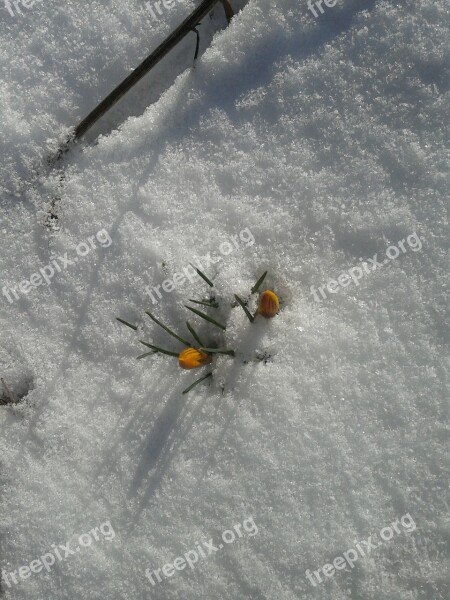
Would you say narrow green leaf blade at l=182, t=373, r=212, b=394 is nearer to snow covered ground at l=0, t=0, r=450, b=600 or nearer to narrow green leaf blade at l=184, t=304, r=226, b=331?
snow covered ground at l=0, t=0, r=450, b=600

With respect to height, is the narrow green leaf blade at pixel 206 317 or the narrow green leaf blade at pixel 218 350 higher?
the narrow green leaf blade at pixel 206 317

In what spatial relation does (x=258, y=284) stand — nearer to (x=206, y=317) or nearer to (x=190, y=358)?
(x=206, y=317)

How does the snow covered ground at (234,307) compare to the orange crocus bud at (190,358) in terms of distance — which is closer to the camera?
the orange crocus bud at (190,358)

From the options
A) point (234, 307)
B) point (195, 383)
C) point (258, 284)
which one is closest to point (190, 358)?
point (195, 383)

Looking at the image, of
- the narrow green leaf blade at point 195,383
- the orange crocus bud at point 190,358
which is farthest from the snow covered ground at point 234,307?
the orange crocus bud at point 190,358

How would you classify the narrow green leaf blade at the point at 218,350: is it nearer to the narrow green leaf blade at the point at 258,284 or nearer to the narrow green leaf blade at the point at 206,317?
the narrow green leaf blade at the point at 206,317

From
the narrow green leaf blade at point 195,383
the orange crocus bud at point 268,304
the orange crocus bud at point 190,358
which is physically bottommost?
the narrow green leaf blade at point 195,383
